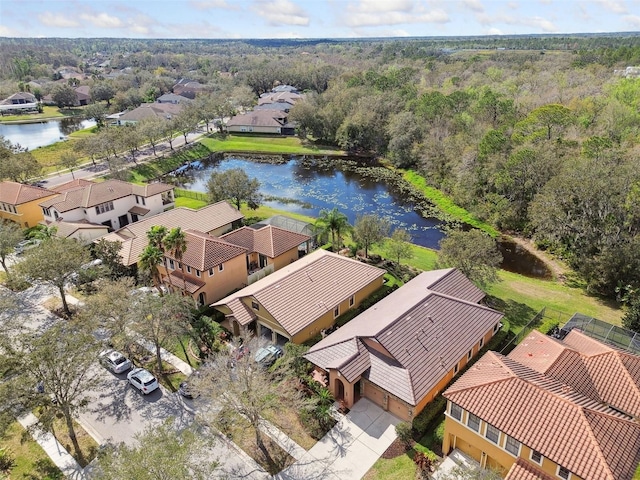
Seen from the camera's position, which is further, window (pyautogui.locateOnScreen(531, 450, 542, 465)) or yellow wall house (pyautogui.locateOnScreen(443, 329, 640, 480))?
window (pyautogui.locateOnScreen(531, 450, 542, 465))

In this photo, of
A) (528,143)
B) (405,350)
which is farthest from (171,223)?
(528,143)

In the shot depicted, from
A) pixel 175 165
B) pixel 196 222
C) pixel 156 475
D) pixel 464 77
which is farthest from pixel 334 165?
pixel 156 475

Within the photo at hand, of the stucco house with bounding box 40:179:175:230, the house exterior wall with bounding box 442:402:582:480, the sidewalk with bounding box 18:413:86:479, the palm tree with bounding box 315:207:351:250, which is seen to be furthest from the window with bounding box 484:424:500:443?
the stucco house with bounding box 40:179:175:230

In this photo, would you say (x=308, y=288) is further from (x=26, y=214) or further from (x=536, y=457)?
(x=26, y=214)

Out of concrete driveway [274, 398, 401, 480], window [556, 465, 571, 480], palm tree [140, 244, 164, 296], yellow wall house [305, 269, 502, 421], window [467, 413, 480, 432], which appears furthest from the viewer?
palm tree [140, 244, 164, 296]

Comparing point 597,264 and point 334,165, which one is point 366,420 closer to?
point 597,264

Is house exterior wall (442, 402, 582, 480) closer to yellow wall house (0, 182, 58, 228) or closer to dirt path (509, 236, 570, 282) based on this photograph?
dirt path (509, 236, 570, 282)

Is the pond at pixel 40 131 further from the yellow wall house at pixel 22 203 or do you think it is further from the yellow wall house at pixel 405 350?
the yellow wall house at pixel 405 350
